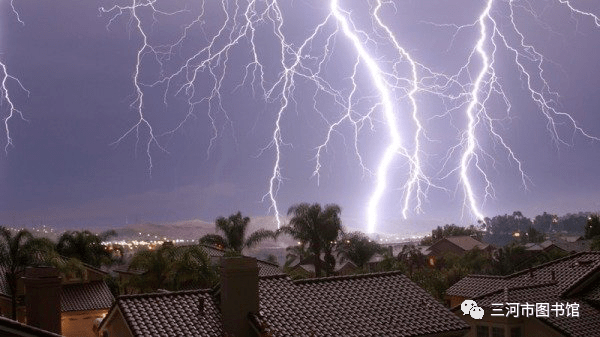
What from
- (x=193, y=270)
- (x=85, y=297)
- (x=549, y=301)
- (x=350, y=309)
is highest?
(x=193, y=270)

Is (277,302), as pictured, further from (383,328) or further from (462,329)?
(462,329)

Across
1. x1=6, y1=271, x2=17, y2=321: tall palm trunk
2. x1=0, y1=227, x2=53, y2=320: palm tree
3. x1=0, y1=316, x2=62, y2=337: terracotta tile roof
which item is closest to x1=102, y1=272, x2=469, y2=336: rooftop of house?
x1=0, y1=316, x2=62, y2=337: terracotta tile roof

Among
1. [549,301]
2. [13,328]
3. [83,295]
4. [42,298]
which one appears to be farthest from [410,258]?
[13,328]

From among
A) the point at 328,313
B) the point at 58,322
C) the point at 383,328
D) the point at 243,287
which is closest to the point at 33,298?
the point at 58,322

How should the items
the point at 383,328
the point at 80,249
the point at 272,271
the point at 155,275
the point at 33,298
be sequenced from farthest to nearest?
the point at 80,249 → the point at 272,271 → the point at 155,275 → the point at 383,328 → the point at 33,298

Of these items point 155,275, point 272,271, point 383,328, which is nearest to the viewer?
point 383,328

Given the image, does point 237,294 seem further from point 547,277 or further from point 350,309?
point 547,277

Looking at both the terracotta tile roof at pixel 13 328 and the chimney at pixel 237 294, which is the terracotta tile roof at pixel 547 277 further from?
the terracotta tile roof at pixel 13 328
